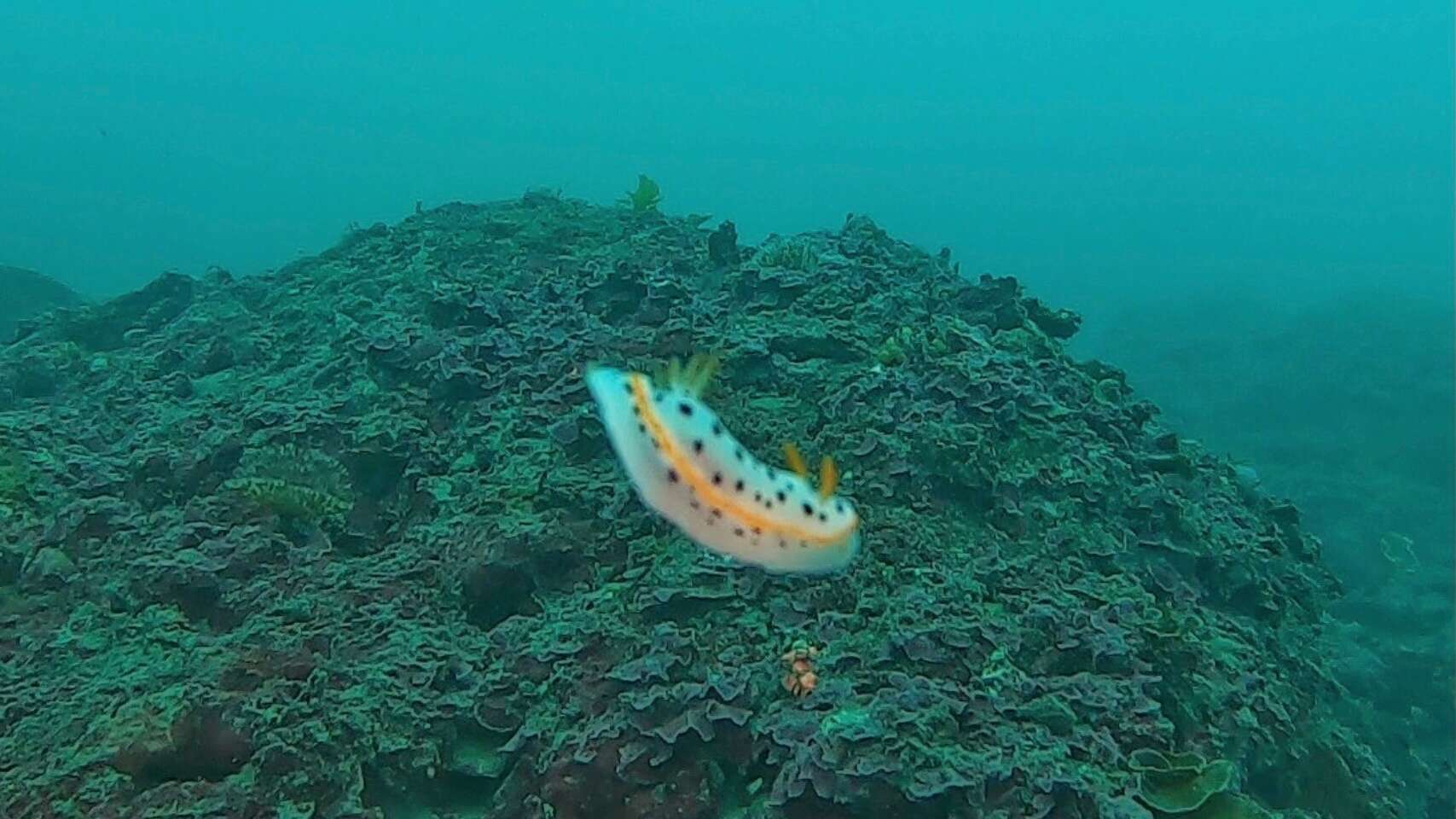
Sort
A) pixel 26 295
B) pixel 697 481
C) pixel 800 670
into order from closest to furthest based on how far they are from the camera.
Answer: pixel 697 481, pixel 800 670, pixel 26 295

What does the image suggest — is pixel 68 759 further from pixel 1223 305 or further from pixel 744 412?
pixel 1223 305

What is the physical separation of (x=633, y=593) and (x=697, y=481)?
322 centimetres

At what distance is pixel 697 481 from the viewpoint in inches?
91.5

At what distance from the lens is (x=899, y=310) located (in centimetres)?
879

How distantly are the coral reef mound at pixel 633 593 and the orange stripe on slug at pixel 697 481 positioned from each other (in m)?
1.94

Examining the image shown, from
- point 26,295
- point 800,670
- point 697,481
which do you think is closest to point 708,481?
point 697,481

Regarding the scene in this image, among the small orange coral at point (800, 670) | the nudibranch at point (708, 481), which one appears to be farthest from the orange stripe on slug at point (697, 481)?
the small orange coral at point (800, 670)

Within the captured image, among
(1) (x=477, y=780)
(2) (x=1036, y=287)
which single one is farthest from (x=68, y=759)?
(2) (x=1036, y=287)

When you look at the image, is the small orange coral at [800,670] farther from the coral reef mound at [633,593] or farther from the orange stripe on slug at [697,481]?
the orange stripe on slug at [697,481]

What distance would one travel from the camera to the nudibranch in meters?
2.29

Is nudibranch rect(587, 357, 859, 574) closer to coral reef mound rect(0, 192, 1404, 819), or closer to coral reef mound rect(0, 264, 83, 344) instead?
coral reef mound rect(0, 192, 1404, 819)

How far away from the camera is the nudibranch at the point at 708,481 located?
229 cm

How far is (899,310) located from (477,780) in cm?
555

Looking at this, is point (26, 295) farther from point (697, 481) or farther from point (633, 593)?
point (697, 481)
